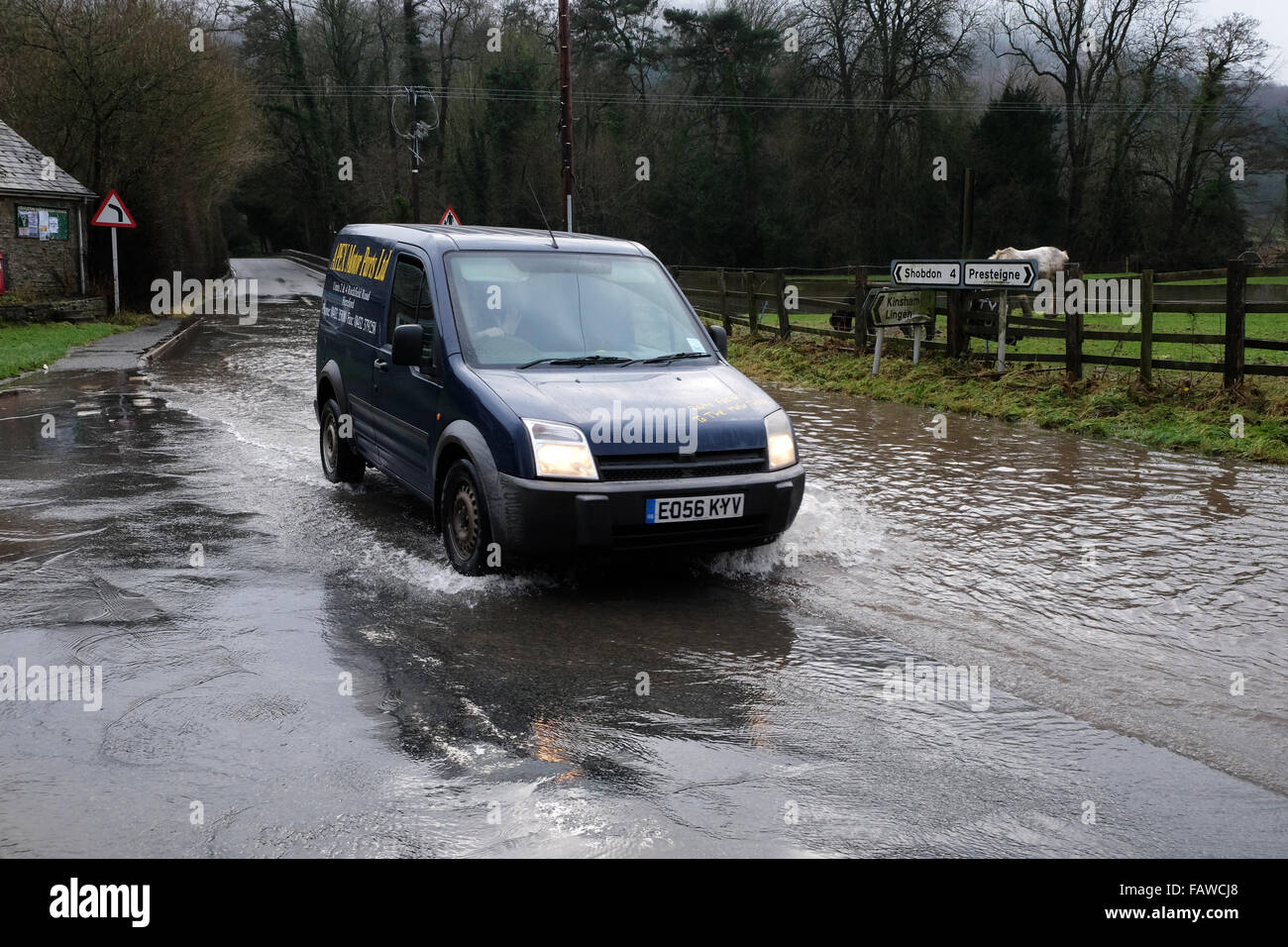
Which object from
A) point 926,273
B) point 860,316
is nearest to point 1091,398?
point 926,273

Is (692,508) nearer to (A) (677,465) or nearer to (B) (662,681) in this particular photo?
(A) (677,465)

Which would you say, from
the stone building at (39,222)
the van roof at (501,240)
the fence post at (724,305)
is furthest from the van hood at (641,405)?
the stone building at (39,222)

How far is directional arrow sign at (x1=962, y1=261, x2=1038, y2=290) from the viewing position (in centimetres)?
1477

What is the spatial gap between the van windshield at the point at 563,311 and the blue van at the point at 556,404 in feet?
0.04

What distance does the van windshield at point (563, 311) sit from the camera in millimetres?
7543

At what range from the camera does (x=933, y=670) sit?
5645mm

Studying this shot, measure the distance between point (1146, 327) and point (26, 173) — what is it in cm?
2748

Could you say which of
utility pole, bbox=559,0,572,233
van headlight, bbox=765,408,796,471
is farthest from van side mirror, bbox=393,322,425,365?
utility pole, bbox=559,0,572,233

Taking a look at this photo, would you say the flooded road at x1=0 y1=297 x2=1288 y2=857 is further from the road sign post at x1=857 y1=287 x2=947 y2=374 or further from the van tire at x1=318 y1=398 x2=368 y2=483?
the road sign post at x1=857 y1=287 x2=947 y2=374

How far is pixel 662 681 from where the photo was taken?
5508 millimetres

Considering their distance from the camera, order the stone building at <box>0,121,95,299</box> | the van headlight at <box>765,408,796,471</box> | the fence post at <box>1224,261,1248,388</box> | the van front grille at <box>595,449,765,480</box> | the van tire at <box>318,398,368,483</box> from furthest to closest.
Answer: the stone building at <box>0,121,95,299</box>, the fence post at <box>1224,261,1248,388</box>, the van tire at <box>318,398,368,483</box>, the van headlight at <box>765,408,796,471</box>, the van front grille at <box>595,449,765,480</box>

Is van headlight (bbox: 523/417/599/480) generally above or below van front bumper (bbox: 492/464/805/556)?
above

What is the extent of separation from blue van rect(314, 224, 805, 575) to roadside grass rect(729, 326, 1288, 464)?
6088 mm
